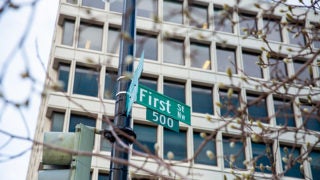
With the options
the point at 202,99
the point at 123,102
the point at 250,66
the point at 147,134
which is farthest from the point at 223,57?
the point at 123,102

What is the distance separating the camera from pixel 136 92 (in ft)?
18.4

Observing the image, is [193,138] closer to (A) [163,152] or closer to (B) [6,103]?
(A) [163,152]

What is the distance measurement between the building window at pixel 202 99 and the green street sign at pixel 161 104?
652 inches

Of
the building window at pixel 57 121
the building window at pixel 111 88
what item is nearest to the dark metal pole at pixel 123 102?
the building window at pixel 111 88

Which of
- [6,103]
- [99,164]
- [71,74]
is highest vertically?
[71,74]

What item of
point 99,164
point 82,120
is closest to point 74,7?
point 82,120

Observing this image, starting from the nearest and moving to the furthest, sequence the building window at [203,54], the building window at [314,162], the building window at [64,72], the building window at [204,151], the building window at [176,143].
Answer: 1. the building window at [204,151]
2. the building window at [176,143]
3. the building window at [64,72]
4. the building window at [314,162]
5. the building window at [203,54]

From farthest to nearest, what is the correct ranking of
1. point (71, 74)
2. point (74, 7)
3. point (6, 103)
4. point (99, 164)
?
point (74, 7) → point (71, 74) → point (99, 164) → point (6, 103)

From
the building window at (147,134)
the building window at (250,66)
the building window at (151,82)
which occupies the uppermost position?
the building window at (250,66)

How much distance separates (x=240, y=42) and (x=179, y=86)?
4396mm

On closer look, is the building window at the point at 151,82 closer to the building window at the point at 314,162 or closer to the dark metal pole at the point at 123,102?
the building window at the point at 314,162

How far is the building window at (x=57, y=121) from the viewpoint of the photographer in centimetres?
2111

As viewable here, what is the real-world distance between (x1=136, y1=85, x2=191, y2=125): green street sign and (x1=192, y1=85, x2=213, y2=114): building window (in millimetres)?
16563

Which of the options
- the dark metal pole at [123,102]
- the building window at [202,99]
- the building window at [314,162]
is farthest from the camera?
the building window at [202,99]
